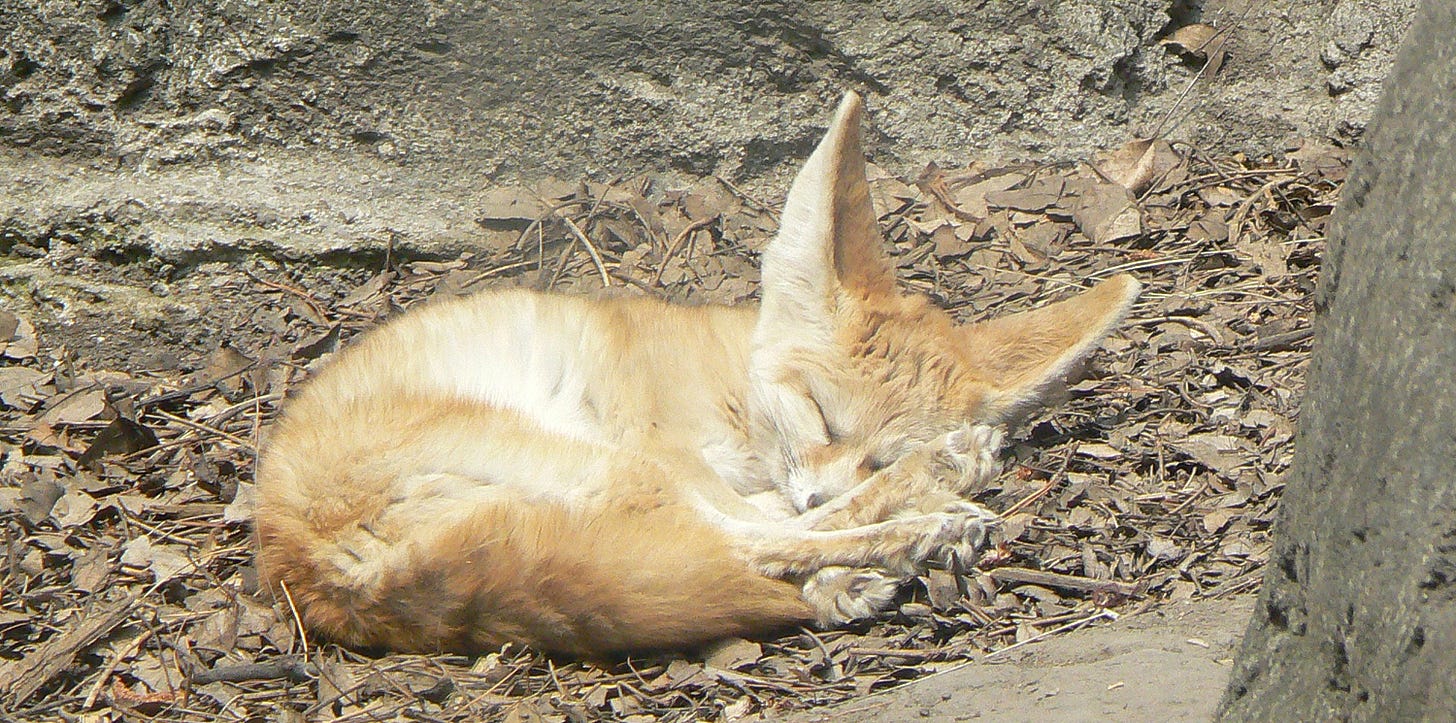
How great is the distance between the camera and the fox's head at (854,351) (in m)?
3.23

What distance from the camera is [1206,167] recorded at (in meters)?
4.88

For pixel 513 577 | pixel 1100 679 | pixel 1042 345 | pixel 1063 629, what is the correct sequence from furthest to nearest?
pixel 1042 345 < pixel 1063 629 < pixel 513 577 < pixel 1100 679

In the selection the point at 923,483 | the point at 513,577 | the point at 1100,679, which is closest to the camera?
the point at 1100,679

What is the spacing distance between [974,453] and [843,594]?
64cm

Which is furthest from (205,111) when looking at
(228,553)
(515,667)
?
(515,667)

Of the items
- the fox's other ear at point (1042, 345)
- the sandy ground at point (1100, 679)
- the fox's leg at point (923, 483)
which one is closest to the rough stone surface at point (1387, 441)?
the sandy ground at point (1100, 679)

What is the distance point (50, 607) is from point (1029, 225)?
3.51 metres

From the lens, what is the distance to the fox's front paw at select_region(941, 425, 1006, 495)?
327 centimetres

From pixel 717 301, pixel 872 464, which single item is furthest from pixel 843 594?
pixel 717 301

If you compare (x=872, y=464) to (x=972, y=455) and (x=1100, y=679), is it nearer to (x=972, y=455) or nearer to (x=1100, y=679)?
(x=972, y=455)

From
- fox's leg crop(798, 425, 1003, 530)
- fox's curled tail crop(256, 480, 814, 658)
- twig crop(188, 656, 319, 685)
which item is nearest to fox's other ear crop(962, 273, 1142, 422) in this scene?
fox's leg crop(798, 425, 1003, 530)

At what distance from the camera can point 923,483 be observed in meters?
3.18

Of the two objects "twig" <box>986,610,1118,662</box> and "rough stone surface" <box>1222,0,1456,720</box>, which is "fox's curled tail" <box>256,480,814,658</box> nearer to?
"twig" <box>986,610,1118,662</box>

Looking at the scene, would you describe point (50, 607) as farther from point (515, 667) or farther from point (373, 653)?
point (515, 667)
